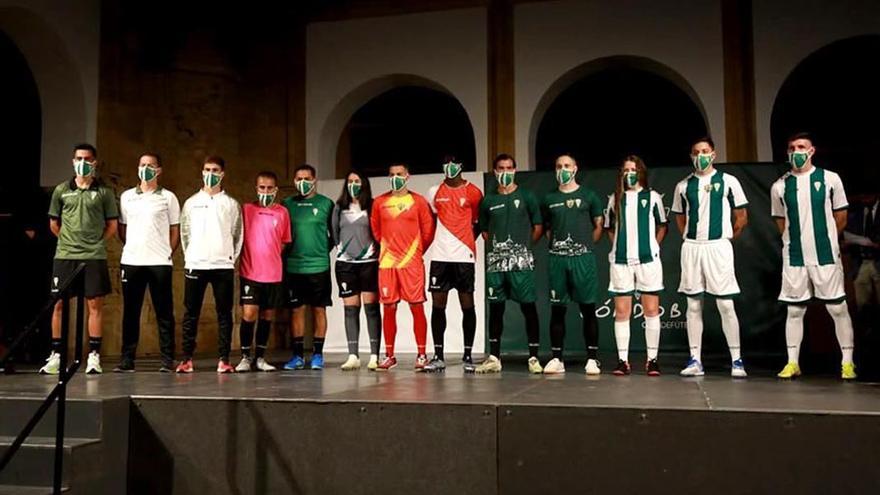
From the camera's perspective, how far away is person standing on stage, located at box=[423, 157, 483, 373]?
18.2 ft

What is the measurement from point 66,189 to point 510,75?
4.86 metres

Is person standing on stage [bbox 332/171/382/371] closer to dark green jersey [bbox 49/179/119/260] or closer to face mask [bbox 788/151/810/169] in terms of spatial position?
dark green jersey [bbox 49/179/119/260]

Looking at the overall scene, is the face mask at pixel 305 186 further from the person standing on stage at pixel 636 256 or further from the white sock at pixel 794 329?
the white sock at pixel 794 329

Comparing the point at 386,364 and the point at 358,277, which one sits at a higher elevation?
the point at 358,277

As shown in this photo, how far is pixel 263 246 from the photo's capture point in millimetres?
5758

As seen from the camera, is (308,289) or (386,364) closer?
(386,364)

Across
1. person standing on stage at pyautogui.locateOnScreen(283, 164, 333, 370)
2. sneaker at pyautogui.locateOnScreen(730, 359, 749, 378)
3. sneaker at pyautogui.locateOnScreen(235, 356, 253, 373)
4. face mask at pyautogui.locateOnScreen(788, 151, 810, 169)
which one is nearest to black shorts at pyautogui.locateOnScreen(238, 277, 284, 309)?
person standing on stage at pyautogui.locateOnScreen(283, 164, 333, 370)

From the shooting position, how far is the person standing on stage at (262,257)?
576 centimetres

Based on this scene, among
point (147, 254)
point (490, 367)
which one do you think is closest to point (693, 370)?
point (490, 367)

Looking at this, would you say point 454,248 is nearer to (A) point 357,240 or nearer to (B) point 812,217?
(A) point 357,240

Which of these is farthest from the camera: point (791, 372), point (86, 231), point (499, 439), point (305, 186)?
point (305, 186)

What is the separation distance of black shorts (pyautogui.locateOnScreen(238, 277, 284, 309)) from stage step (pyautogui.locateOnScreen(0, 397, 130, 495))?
6.17ft

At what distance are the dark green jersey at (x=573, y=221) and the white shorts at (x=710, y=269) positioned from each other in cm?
66

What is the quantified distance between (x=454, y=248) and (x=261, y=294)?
1471 mm
